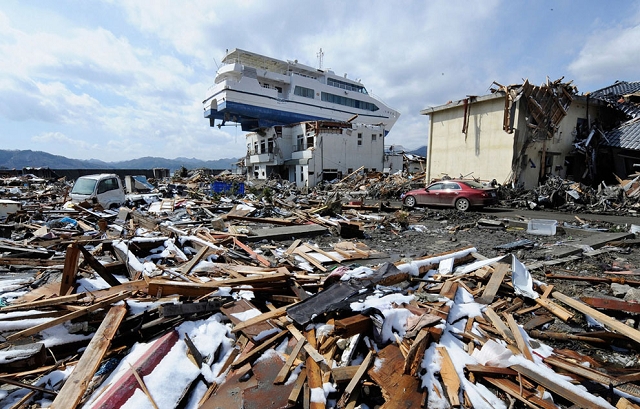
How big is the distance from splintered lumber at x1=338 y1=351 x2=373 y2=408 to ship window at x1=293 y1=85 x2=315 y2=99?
43.4 metres

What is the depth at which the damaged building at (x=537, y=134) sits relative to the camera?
669 inches

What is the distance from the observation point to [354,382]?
250 centimetres

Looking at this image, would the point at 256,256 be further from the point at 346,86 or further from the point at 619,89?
the point at 346,86

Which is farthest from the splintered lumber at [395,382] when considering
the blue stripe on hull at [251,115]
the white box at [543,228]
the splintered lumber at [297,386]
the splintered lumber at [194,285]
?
the blue stripe on hull at [251,115]

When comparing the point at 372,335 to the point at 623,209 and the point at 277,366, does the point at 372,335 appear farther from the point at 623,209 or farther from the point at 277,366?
the point at 623,209

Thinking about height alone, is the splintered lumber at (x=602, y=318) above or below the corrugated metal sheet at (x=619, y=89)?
below

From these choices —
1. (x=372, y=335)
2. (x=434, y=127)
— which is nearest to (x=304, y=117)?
(x=434, y=127)

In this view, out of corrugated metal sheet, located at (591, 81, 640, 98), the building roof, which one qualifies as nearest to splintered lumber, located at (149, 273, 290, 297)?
the building roof

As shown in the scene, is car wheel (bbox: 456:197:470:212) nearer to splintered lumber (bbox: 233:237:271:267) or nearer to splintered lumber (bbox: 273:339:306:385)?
splintered lumber (bbox: 233:237:271:267)

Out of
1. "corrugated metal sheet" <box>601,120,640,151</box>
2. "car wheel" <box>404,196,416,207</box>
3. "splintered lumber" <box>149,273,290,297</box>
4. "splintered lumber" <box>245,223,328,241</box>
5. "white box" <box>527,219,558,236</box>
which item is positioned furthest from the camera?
"corrugated metal sheet" <box>601,120,640,151</box>

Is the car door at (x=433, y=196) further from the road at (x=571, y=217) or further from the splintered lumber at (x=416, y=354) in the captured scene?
the splintered lumber at (x=416, y=354)

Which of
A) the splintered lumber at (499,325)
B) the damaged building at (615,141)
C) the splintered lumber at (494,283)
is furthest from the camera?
the damaged building at (615,141)

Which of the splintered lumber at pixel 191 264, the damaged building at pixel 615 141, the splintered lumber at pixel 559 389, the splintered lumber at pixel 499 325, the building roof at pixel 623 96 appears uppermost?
the building roof at pixel 623 96

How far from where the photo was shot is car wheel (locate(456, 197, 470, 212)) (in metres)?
13.8
